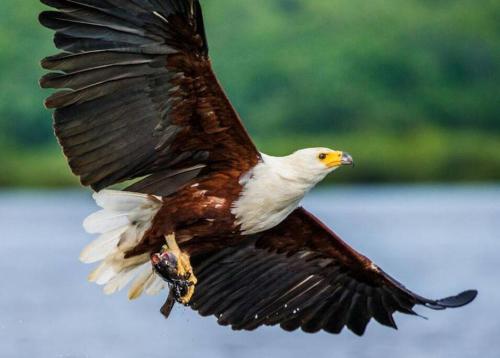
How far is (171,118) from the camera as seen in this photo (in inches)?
402

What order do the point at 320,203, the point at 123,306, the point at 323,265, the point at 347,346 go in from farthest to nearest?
the point at 320,203, the point at 123,306, the point at 347,346, the point at 323,265

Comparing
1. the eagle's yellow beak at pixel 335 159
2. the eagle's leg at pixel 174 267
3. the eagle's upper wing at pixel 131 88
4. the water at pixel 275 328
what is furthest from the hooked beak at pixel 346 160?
the water at pixel 275 328

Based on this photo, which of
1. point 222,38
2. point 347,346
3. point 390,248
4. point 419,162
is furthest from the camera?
point 222,38

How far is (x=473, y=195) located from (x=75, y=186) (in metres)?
11.9

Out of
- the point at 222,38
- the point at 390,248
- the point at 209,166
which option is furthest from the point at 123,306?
the point at 222,38

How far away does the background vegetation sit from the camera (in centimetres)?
5316

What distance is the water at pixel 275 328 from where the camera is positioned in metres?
16.0

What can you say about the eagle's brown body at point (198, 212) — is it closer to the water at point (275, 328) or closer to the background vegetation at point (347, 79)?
the water at point (275, 328)

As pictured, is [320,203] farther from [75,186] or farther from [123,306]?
[123,306]

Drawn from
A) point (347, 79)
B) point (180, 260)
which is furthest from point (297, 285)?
point (347, 79)

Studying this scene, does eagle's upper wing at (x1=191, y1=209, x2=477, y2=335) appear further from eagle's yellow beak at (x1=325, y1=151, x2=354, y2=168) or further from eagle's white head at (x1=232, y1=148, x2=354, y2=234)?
eagle's yellow beak at (x1=325, y1=151, x2=354, y2=168)

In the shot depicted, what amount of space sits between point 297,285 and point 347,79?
54.3 meters

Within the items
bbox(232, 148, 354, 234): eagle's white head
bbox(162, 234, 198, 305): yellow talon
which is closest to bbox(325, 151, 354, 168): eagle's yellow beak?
bbox(232, 148, 354, 234): eagle's white head

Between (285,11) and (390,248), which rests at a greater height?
(390,248)
